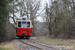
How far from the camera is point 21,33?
16.9 meters

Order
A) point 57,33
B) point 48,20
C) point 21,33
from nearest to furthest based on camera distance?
point 21,33 → point 57,33 → point 48,20

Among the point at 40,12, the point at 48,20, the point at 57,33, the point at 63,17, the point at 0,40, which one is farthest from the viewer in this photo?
the point at 40,12

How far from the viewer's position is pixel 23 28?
17.0 m

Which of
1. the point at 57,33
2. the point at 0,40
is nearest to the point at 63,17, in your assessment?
the point at 57,33

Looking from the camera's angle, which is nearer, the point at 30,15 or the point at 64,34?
the point at 64,34

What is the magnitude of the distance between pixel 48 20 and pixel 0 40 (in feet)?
50.2

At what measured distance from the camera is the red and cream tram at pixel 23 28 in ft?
55.4

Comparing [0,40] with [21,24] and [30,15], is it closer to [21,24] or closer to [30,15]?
[21,24]

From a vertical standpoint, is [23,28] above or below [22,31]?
above

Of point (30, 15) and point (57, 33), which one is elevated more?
point (30, 15)

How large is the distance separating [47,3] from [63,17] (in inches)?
378

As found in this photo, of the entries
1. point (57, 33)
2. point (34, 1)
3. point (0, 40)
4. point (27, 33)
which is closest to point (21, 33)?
point (27, 33)

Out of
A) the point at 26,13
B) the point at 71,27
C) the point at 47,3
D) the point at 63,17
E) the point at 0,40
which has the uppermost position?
the point at 47,3

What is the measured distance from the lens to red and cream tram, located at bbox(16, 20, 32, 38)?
16.9 m
